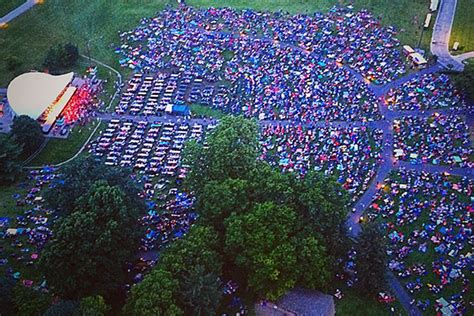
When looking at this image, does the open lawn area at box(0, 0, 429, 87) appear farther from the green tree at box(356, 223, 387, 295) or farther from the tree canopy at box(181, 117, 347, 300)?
the green tree at box(356, 223, 387, 295)

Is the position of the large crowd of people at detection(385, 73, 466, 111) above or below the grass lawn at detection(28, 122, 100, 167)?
above

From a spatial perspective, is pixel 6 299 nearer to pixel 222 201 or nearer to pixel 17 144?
pixel 222 201

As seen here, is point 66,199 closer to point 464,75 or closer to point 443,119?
point 443,119

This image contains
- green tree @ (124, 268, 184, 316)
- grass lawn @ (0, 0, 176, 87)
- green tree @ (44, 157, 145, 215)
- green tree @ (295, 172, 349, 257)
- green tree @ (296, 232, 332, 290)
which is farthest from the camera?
grass lawn @ (0, 0, 176, 87)

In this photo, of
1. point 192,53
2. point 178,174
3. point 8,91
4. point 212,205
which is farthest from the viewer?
point 192,53

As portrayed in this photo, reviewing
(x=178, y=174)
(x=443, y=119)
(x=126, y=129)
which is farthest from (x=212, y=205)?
(x=443, y=119)

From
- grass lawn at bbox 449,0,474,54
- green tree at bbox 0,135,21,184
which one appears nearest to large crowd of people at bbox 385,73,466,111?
grass lawn at bbox 449,0,474,54

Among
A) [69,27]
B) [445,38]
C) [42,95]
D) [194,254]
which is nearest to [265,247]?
[194,254]
